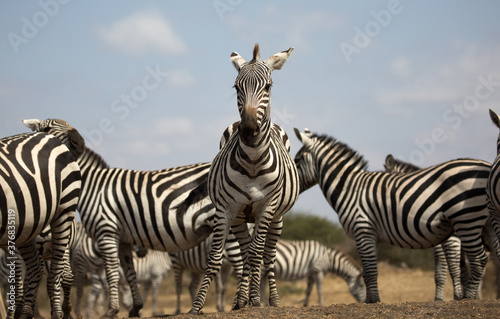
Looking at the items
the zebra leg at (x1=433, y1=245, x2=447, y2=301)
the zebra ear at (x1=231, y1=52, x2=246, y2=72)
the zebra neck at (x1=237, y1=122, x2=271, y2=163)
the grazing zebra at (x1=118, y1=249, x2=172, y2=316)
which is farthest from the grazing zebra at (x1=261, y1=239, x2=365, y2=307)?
the zebra neck at (x1=237, y1=122, x2=271, y2=163)

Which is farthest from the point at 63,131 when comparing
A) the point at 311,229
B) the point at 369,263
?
the point at 311,229

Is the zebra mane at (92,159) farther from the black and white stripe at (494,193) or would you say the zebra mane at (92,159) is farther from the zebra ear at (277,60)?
the black and white stripe at (494,193)

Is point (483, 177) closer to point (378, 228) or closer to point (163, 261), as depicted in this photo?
point (378, 228)

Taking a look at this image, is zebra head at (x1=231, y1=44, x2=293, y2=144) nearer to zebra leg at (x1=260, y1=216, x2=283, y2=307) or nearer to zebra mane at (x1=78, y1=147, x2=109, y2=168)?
zebra leg at (x1=260, y1=216, x2=283, y2=307)

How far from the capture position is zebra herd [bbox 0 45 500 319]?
553 cm

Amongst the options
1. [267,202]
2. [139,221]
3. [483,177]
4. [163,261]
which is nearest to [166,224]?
[139,221]

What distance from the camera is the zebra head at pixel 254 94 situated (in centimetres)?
517

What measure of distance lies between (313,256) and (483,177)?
26.1 ft

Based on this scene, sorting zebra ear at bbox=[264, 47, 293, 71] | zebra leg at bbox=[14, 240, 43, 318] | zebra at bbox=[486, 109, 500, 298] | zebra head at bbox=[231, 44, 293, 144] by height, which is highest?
zebra ear at bbox=[264, 47, 293, 71]

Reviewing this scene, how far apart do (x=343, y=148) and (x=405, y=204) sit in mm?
1783

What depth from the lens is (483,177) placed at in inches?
292

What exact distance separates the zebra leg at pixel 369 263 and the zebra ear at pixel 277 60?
3373 mm

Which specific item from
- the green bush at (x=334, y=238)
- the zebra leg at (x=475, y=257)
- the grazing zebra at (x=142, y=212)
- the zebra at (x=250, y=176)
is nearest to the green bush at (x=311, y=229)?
the green bush at (x=334, y=238)

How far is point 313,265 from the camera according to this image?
48.3 ft
